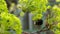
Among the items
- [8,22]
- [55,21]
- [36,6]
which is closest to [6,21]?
[8,22]

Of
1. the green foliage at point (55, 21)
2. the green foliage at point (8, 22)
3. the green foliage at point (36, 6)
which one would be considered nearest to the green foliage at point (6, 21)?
the green foliage at point (8, 22)

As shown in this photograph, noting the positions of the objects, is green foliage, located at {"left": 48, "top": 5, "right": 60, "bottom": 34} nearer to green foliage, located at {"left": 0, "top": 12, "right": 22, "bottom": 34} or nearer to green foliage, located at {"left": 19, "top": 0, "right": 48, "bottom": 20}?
green foliage, located at {"left": 19, "top": 0, "right": 48, "bottom": 20}

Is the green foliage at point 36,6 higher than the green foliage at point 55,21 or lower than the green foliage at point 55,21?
higher

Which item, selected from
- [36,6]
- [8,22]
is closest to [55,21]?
[36,6]

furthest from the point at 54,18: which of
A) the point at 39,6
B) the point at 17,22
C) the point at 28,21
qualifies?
the point at 28,21

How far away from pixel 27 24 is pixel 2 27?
75.3 inches

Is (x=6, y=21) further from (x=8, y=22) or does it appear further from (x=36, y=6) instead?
(x=36, y=6)

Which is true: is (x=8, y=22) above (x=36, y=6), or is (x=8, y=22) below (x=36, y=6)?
below

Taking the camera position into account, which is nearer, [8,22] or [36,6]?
[8,22]

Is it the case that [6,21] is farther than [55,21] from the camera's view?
No

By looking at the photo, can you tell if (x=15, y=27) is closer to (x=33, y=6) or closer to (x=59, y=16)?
(x=33, y=6)

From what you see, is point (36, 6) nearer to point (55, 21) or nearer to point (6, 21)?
point (55, 21)

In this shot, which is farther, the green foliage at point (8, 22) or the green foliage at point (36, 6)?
the green foliage at point (36, 6)

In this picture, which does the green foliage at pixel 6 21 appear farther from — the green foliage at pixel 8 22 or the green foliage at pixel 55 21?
the green foliage at pixel 55 21
